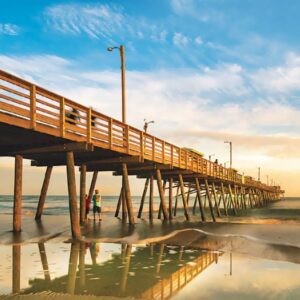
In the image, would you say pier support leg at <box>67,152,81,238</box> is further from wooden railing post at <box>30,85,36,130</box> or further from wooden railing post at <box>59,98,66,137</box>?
wooden railing post at <box>30,85,36,130</box>

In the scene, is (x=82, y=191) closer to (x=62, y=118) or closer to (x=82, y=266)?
(x=62, y=118)

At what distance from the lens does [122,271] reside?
7.48 meters

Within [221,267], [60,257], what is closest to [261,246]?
[221,267]

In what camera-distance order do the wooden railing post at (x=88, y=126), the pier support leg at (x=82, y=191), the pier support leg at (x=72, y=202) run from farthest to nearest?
the pier support leg at (x=82, y=191), the wooden railing post at (x=88, y=126), the pier support leg at (x=72, y=202)

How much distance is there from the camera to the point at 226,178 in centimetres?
3562

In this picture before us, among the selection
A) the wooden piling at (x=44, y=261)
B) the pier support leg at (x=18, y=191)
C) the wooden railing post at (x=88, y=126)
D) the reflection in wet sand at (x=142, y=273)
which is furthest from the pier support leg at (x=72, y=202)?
the reflection in wet sand at (x=142, y=273)

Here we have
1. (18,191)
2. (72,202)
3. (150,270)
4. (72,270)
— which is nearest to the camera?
(72,270)

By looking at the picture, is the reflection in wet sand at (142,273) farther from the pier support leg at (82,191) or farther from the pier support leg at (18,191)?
the pier support leg at (82,191)

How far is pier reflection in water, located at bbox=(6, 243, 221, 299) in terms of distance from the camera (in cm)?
607

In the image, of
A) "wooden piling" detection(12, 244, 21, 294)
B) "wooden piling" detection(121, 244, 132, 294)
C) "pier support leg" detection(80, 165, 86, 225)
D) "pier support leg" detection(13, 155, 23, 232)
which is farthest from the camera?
"pier support leg" detection(80, 165, 86, 225)

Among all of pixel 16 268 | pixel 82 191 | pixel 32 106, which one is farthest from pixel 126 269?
pixel 82 191

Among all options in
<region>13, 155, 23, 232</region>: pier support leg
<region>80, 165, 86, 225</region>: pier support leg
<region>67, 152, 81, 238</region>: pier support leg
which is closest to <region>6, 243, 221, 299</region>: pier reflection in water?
<region>67, 152, 81, 238</region>: pier support leg

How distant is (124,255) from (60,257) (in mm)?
1506

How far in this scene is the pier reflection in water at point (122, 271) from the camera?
239 inches
